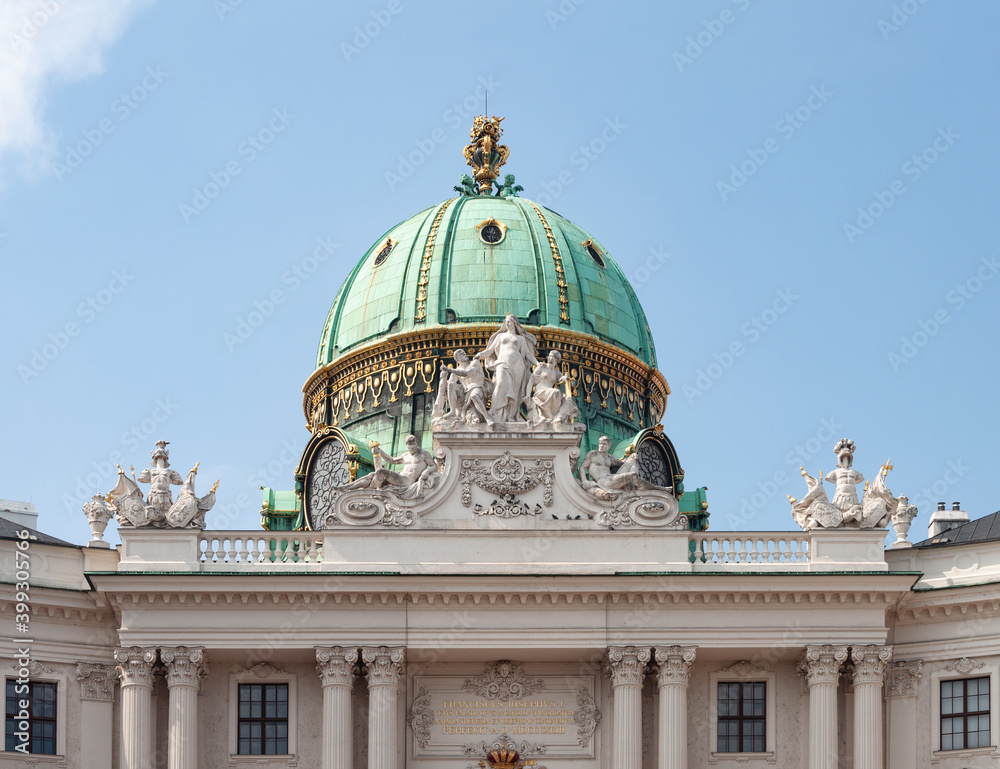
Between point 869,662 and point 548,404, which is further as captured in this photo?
point 548,404

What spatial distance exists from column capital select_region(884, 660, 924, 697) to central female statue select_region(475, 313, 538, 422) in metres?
9.60

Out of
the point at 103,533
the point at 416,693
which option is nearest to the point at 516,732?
the point at 416,693

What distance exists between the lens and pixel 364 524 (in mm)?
46125

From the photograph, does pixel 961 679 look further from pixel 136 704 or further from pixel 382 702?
pixel 136 704

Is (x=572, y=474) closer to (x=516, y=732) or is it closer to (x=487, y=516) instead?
(x=487, y=516)

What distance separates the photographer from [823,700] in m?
45.2

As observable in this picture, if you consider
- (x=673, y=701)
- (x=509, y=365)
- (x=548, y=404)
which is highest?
(x=509, y=365)

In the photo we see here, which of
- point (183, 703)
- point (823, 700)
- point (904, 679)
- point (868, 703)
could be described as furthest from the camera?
point (904, 679)

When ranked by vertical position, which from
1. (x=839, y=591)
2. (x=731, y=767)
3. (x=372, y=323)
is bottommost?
(x=731, y=767)

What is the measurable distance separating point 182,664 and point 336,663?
3.15m

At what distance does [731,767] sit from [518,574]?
6048mm

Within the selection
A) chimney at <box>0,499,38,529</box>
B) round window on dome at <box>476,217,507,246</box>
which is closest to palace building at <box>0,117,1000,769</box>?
chimney at <box>0,499,38,529</box>

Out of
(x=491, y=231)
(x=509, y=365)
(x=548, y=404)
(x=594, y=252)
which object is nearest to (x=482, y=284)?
(x=491, y=231)

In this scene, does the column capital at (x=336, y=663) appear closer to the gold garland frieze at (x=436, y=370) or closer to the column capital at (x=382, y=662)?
the column capital at (x=382, y=662)
